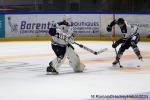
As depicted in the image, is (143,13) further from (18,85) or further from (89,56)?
(18,85)

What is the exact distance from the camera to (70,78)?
10.0m

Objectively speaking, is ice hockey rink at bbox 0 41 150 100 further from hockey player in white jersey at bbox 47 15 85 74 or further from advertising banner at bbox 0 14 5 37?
advertising banner at bbox 0 14 5 37

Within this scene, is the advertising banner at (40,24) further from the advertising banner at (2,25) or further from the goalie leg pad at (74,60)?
the goalie leg pad at (74,60)

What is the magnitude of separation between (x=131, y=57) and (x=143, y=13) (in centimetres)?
584

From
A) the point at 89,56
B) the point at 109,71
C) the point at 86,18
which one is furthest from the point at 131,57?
the point at 86,18

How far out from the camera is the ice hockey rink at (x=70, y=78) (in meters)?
8.10

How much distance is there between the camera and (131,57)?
14.1 meters

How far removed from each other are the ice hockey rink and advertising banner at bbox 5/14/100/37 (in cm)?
434

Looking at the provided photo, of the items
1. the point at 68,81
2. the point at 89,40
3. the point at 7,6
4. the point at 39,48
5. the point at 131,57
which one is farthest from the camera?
the point at 7,6

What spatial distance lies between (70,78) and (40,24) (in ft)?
32.9

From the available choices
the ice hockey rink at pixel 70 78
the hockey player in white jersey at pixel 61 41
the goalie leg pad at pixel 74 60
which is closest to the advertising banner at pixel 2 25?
the ice hockey rink at pixel 70 78

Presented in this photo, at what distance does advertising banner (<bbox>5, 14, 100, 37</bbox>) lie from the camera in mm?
19656

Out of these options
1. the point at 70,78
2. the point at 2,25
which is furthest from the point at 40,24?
the point at 70,78

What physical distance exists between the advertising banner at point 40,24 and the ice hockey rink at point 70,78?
4345mm
